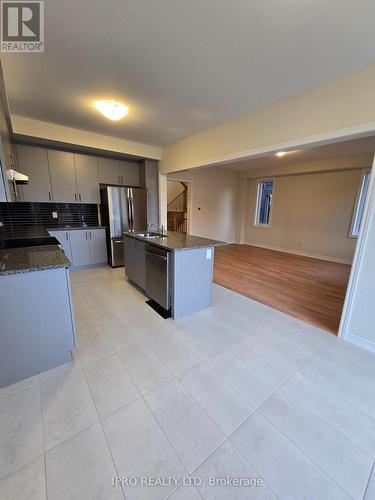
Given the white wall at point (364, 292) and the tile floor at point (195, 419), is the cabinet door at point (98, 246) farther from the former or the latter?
the white wall at point (364, 292)

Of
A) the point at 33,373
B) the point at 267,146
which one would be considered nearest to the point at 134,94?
the point at 267,146

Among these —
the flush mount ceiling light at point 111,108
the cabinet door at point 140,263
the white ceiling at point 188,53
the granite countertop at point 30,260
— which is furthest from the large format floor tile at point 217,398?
the flush mount ceiling light at point 111,108

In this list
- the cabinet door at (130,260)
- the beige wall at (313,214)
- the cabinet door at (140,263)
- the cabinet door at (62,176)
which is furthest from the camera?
the beige wall at (313,214)

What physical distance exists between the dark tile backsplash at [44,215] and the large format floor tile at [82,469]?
352 centimetres

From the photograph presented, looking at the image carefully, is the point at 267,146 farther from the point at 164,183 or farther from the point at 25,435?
the point at 25,435

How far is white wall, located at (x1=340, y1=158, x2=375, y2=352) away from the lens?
74.5 inches

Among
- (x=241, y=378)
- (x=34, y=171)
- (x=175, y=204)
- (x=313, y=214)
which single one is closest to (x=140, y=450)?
(x=241, y=378)

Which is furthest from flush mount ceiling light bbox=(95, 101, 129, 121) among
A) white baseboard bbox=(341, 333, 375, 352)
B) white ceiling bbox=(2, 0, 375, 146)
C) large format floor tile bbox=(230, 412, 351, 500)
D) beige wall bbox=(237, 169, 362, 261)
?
beige wall bbox=(237, 169, 362, 261)

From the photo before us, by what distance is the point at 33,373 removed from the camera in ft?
5.38

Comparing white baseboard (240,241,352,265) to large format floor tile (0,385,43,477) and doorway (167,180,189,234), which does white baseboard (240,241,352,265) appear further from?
large format floor tile (0,385,43,477)

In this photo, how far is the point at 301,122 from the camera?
2293 millimetres

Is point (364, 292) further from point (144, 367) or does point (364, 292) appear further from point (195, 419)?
point (144, 367)

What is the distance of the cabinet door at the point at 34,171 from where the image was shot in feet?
11.6

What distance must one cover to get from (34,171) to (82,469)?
423 centimetres
